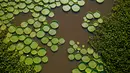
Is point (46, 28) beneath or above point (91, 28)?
above

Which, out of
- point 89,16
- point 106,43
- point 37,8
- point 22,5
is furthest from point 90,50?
point 22,5

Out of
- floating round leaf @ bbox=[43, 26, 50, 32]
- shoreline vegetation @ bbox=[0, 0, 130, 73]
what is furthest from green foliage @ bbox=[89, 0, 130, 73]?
floating round leaf @ bbox=[43, 26, 50, 32]

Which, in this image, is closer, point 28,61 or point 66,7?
point 28,61

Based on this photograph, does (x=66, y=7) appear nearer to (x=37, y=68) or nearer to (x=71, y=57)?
(x=71, y=57)

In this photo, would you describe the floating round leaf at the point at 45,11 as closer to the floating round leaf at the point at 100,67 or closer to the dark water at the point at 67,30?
the dark water at the point at 67,30

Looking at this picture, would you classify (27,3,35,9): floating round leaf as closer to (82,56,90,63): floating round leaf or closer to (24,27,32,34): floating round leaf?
(24,27,32,34): floating round leaf

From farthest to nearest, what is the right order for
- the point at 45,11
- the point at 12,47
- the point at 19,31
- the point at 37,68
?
the point at 45,11
the point at 19,31
the point at 12,47
the point at 37,68
